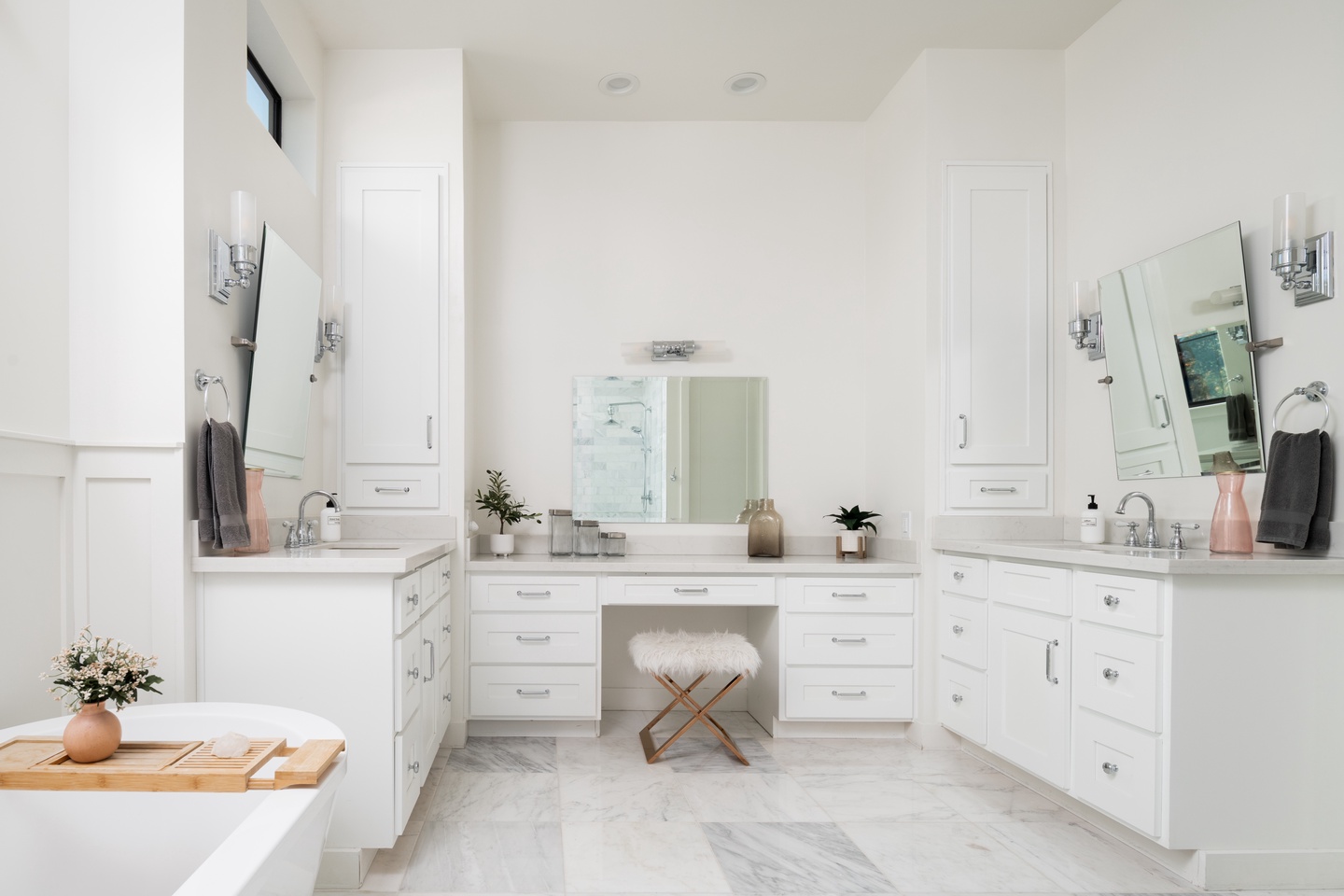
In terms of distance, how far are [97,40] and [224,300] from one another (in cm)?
74

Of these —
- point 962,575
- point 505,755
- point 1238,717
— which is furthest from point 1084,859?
point 505,755

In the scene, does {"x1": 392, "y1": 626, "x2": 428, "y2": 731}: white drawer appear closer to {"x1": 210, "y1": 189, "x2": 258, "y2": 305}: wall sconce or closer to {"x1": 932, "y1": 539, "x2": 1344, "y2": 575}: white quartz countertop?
{"x1": 210, "y1": 189, "x2": 258, "y2": 305}: wall sconce

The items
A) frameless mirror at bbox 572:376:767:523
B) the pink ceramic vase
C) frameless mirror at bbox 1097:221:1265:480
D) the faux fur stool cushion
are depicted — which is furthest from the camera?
frameless mirror at bbox 572:376:767:523

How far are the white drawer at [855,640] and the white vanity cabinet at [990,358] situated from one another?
2.06ft

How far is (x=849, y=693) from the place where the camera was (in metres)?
3.54

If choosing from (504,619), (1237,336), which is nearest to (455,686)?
(504,619)

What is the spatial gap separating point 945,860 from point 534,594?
76.3 inches

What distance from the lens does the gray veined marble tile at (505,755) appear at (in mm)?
3217

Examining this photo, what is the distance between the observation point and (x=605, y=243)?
4152mm

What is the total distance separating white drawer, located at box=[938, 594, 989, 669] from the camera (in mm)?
3137

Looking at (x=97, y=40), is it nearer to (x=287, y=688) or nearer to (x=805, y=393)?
(x=287, y=688)

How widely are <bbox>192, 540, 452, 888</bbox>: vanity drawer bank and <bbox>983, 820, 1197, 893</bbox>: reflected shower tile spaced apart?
6.38ft

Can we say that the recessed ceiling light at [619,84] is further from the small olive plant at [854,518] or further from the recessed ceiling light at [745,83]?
the small olive plant at [854,518]

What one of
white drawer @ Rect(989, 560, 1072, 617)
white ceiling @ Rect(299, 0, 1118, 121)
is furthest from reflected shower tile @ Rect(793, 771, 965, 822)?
white ceiling @ Rect(299, 0, 1118, 121)
